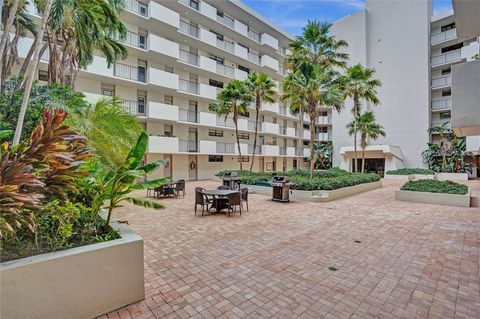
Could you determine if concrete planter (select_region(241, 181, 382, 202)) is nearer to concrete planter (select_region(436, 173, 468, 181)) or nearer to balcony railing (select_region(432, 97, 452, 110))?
concrete planter (select_region(436, 173, 468, 181))

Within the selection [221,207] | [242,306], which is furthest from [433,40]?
[242,306]

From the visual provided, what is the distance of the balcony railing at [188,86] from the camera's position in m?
23.2

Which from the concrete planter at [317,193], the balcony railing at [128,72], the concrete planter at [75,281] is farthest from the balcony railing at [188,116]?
the concrete planter at [75,281]

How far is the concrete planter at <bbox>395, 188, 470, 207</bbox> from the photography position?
11.4m

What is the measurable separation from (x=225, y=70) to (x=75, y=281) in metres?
26.0

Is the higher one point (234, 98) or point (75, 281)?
point (234, 98)

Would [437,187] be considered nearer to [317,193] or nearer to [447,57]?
[317,193]

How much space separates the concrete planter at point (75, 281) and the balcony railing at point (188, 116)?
20.3 meters

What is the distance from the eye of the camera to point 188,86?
23781 mm

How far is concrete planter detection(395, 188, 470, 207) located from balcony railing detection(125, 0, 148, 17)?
2344cm

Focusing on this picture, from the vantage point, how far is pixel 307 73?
1541 cm

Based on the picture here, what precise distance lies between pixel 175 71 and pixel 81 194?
835 inches

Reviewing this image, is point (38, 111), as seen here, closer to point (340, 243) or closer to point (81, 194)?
point (81, 194)

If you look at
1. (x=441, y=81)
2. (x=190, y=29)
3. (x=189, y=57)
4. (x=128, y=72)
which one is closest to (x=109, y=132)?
(x=128, y=72)
